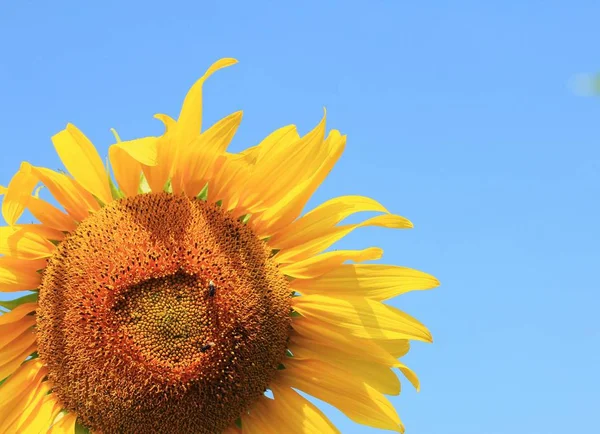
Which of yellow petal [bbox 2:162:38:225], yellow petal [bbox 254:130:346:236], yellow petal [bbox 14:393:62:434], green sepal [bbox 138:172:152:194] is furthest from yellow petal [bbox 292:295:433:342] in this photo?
yellow petal [bbox 2:162:38:225]

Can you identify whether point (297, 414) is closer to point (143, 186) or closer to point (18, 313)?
point (143, 186)

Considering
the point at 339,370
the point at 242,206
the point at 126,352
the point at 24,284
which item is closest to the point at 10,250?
the point at 24,284

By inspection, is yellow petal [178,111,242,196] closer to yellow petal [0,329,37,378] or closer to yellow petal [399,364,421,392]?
yellow petal [0,329,37,378]

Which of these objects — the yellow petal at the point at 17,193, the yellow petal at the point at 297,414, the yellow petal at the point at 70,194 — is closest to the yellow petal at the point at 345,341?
the yellow petal at the point at 297,414

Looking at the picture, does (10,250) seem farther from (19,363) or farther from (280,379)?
(280,379)

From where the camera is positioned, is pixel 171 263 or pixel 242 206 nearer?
pixel 171 263

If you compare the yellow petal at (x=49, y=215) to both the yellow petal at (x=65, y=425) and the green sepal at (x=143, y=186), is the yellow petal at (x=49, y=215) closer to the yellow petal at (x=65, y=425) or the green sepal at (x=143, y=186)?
the green sepal at (x=143, y=186)
